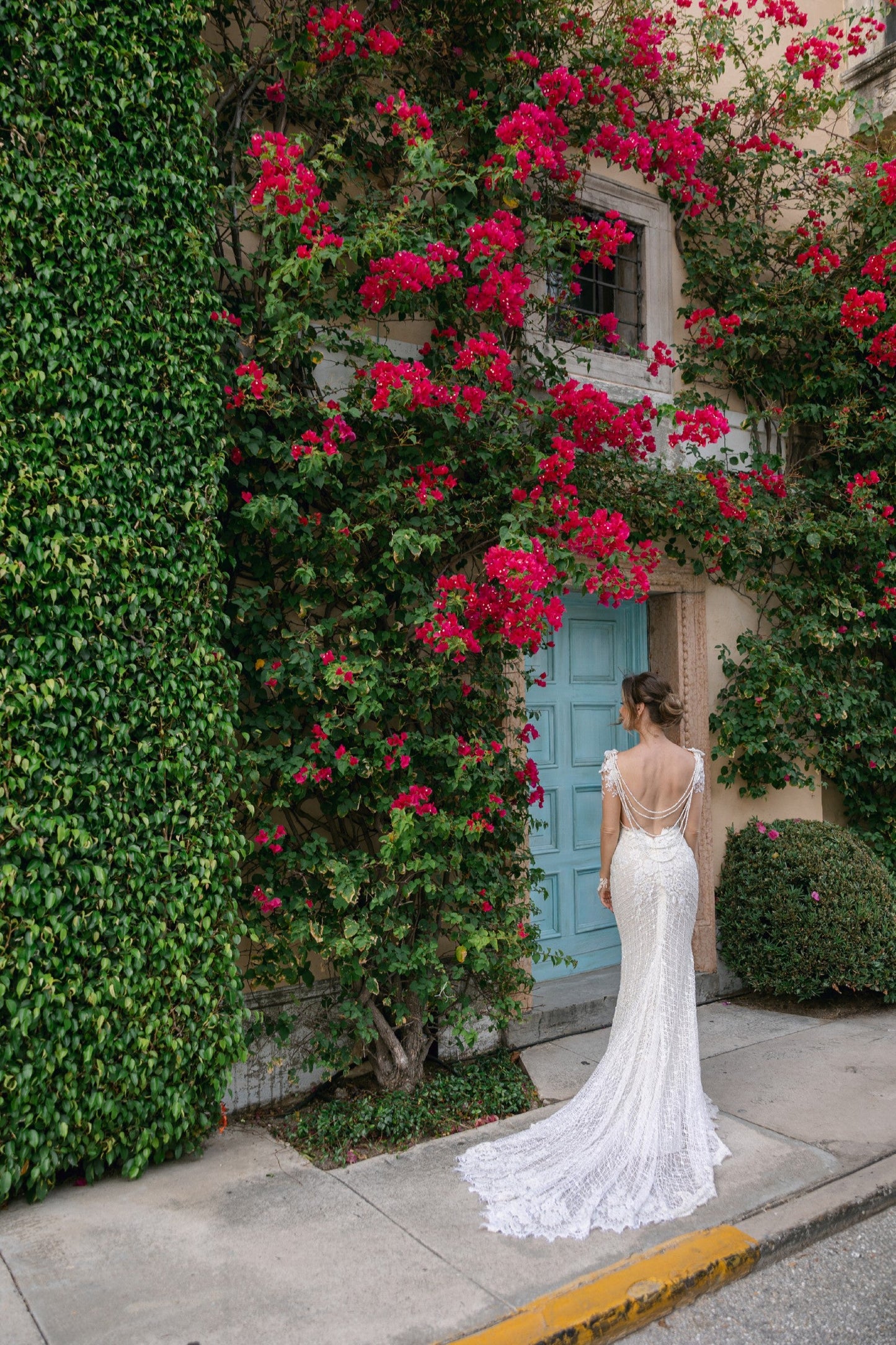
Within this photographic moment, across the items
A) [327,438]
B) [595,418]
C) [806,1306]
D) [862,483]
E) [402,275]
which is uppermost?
[402,275]

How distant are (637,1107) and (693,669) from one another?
129 inches

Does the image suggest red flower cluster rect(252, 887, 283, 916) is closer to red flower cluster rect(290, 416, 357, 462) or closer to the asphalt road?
red flower cluster rect(290, 416, 357, 462)

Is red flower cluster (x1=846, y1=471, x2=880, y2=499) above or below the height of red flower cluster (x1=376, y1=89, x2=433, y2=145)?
below

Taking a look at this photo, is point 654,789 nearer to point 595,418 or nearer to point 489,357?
point 595,418

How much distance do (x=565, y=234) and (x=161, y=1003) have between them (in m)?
4.02

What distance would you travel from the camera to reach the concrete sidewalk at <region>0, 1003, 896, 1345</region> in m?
2.77

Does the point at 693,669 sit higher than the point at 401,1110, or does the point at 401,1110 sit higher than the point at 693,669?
the point at 693,669

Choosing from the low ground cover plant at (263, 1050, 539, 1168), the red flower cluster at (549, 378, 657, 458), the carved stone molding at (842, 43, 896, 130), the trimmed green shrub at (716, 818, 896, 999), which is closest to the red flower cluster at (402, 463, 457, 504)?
the red flower cluster at (549, 378, 657, 458)

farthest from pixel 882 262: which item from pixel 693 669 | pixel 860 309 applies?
pixel 693 669

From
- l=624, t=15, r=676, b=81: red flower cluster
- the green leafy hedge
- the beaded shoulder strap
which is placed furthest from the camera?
l=624, t=15, r=676, b=81: red flower cluster

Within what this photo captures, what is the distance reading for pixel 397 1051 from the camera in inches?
175

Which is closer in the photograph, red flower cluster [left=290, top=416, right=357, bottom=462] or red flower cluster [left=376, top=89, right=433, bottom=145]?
red flower cluster [left=290, top=416, right=357, bottom=462]

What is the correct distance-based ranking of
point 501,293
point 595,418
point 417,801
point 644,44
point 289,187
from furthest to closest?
point 644,44 → point 595,418 → point 501,293 → point 417,801 → point 289,187

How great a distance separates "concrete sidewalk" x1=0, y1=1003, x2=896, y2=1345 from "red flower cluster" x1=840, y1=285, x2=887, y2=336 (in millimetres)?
4831
